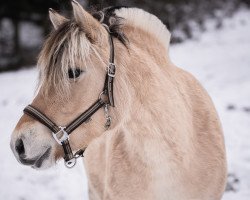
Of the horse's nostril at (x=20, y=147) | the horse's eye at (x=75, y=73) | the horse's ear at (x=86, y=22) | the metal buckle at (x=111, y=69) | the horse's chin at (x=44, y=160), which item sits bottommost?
the horse's chin at (x=44, y=160)

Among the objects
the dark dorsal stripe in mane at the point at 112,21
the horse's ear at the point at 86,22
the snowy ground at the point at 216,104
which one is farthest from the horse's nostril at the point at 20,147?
the snowy ground at the point at 216,104

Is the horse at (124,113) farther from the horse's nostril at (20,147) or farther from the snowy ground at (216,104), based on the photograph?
the snowy ground at (216,104)

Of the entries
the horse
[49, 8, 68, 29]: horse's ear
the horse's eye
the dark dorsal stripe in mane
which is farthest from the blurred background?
the horse's eye

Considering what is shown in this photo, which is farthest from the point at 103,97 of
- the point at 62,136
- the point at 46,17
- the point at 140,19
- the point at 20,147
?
the point at 46,17

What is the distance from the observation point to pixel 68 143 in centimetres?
243

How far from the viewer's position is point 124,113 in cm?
254

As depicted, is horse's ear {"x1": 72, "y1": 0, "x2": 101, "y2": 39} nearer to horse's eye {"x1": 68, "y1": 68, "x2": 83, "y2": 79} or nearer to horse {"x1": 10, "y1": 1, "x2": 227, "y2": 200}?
horse {"x1": 10, "y1": 1, "x2": 227, "y2": 200}

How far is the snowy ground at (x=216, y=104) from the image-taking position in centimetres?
498

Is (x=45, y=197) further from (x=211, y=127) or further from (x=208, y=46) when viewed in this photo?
(x=208, y=46)

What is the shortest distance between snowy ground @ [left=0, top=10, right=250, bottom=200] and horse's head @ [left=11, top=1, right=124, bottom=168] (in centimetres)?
266

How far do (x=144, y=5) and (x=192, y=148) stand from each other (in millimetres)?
12542

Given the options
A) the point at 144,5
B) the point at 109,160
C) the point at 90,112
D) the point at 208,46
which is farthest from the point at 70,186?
the point at 144,5

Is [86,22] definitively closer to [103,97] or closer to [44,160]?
[103,97]

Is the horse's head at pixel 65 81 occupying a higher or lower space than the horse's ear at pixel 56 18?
lower
